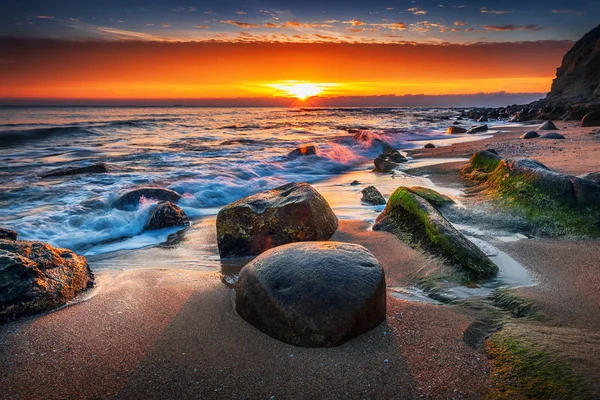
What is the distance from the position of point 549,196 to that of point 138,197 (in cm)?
634

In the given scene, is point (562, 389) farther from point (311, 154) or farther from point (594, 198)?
point (311, 154)

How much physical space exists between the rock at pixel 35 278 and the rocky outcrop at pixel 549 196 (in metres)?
4.86

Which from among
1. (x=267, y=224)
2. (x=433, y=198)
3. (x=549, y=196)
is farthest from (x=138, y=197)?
(x=549, y=196)

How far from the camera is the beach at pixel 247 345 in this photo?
6.67 feet

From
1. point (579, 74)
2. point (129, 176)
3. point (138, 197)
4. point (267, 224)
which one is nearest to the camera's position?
point (267, 224)

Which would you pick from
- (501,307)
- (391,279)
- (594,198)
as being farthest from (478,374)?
(594,198)

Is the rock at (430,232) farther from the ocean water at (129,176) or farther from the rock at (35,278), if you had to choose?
the rock at (35,278)

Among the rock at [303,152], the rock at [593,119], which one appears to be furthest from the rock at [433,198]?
the rock at [593,119]

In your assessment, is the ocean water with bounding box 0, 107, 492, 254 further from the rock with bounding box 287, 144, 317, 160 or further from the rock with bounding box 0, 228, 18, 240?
the rock with bounding box 0, 228, 18, 240

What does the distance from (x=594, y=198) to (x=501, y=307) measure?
243 cm

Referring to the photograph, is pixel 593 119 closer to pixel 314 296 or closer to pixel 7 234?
pixel 314 296

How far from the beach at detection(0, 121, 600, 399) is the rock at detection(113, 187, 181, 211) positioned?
3.00 m

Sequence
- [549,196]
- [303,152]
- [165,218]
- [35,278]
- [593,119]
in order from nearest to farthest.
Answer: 1. [35,278]
2. [549,196]
3. [165,218]
4. [303,152]
5. [593,119]

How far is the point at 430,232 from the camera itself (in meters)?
3.79
